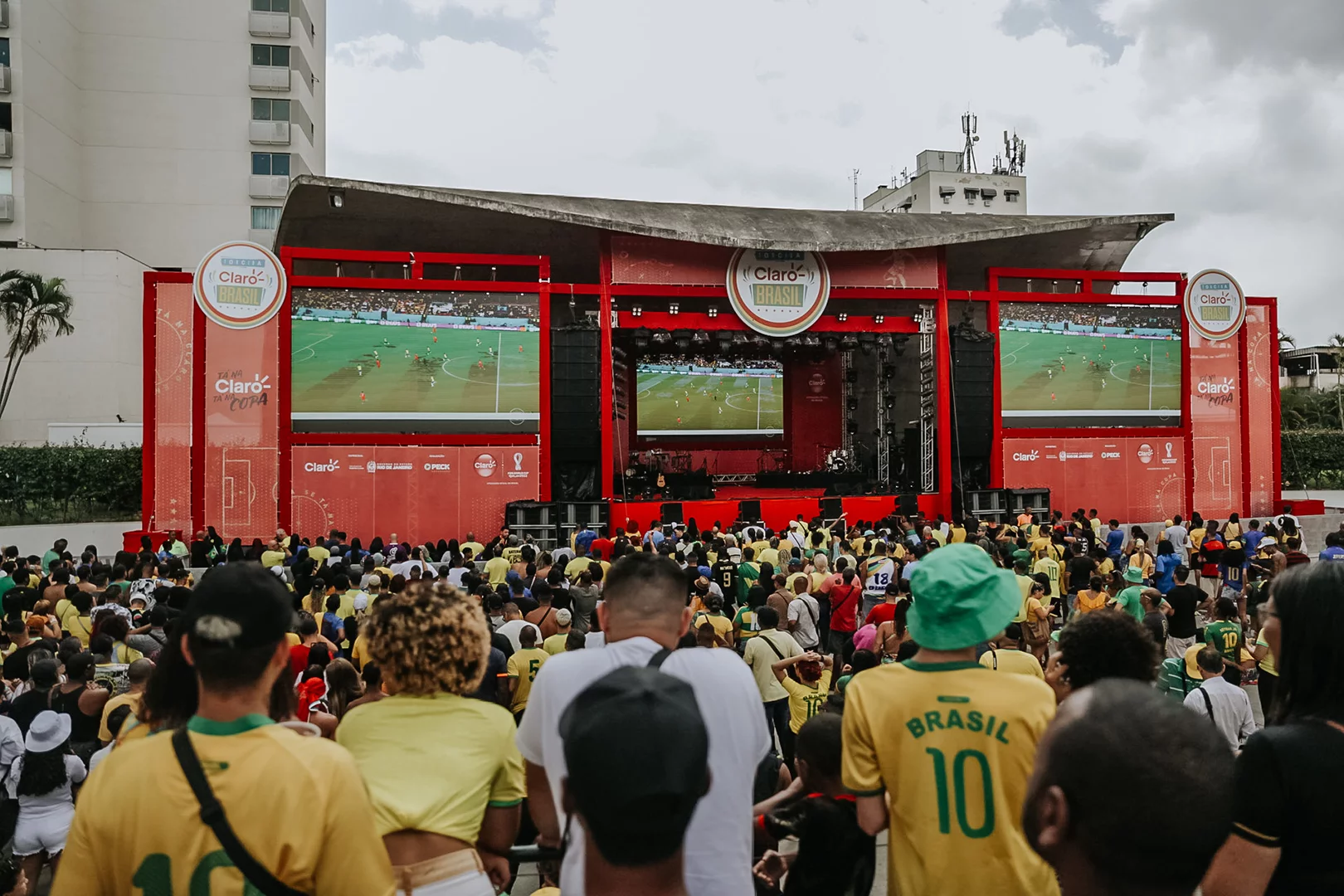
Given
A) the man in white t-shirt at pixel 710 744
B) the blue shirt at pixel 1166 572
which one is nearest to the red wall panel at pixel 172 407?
the blue shirt at pixel 1166 572

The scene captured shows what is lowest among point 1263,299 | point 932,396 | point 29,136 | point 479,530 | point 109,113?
point 479,530

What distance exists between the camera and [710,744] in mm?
2342

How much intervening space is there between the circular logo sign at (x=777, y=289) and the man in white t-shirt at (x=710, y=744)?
683 inches

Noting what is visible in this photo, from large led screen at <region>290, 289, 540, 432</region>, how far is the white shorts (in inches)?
533

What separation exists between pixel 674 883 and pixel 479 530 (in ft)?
55.5

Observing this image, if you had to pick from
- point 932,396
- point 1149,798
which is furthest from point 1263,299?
point 1149,798

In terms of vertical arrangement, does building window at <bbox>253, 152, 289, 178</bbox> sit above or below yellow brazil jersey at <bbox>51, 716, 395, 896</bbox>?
above

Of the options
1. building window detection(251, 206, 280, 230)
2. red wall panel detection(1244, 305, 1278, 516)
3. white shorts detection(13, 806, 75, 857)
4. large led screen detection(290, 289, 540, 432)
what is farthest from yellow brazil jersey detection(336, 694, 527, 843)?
building window detection(251, 206, 280, 230)

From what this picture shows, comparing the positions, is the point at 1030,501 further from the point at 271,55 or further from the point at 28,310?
the point at 271,55

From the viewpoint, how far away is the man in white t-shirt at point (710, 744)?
2.30 meters

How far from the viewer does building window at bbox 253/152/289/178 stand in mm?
35062

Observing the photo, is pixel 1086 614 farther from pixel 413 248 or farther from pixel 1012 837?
pixel 413 248

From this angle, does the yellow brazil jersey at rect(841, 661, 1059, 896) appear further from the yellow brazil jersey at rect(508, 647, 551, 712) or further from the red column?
the red column

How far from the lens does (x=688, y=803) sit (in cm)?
156
